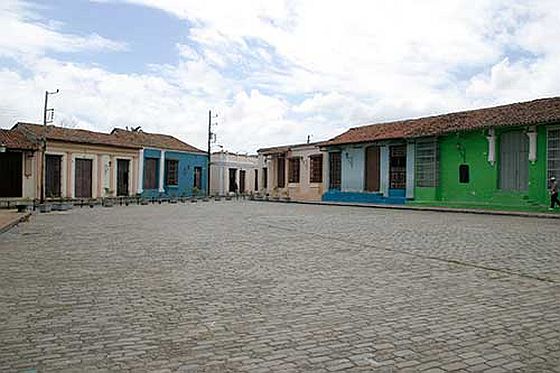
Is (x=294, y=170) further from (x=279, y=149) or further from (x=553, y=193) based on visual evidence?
(x=553, y=193)

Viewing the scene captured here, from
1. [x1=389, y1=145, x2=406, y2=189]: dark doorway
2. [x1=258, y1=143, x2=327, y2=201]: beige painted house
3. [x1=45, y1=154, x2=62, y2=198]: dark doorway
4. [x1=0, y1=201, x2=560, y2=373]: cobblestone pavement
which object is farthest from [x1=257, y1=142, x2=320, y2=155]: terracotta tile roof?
[x1=0, y1=201, x2=560, y2=373]: cobblestone pavement

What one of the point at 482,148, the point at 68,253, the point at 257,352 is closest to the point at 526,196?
the point at 482,148

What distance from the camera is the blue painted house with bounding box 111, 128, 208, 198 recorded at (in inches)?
1559

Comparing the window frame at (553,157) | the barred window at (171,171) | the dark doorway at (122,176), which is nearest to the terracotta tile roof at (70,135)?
the dark doorway at (122,176)

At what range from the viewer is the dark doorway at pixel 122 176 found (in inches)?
1471

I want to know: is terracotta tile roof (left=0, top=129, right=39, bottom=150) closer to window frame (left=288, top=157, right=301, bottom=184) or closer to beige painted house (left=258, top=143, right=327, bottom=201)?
beige painted house (left=258, top=143, right=327, bottom=201)

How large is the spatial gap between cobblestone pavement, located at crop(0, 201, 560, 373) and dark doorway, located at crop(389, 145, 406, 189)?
19571 mm

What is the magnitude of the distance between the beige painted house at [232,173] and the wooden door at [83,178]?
14.1m

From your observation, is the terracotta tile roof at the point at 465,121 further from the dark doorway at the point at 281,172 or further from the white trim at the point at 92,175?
the white trim at the point at 92,175

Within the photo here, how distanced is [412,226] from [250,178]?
3672 centimetres

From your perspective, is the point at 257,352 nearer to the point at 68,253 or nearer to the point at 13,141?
the point at 68,253

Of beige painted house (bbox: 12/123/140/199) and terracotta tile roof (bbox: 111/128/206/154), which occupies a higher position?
terracotta tile roof (bbox: 111/128/206/154)

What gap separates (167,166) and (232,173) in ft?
29.9

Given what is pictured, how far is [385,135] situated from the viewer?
31.6m
